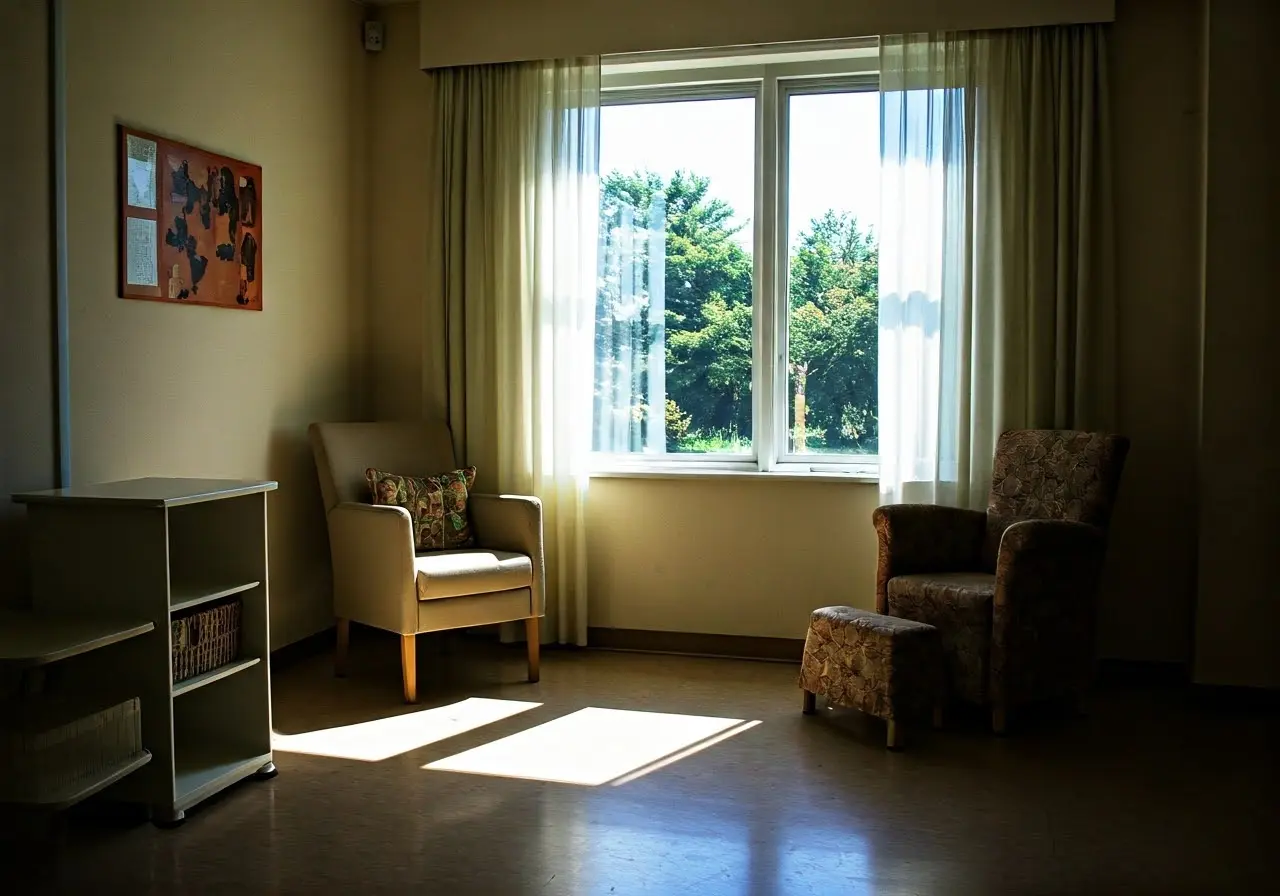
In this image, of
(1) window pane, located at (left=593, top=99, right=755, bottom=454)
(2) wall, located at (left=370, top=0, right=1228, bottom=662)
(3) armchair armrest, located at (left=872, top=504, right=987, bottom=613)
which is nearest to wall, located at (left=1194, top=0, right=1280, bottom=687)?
(2) wall, located at (left=370, top=0, right=1228, bottom=662)

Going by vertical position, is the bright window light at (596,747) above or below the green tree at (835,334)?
below

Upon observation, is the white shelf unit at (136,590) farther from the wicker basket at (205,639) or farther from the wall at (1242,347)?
the wall at (1242,347)

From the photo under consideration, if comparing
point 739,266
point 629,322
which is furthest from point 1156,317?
point 629,322

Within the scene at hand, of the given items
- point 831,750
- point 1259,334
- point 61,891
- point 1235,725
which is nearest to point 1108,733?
point 1235,725

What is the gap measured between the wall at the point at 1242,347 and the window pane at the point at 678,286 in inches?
71.8

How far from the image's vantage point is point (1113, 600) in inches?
173

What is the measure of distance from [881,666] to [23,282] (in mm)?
2825

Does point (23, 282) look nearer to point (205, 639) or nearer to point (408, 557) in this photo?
point (205, 639)

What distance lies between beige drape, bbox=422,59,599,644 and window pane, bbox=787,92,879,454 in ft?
2.95

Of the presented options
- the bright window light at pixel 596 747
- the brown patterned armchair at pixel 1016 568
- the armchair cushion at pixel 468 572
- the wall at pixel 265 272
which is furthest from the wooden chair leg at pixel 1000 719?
the wall at pixel 265 272

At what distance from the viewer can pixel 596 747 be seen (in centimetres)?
354

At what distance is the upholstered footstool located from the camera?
354 cm

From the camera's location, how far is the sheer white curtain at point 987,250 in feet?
14.1

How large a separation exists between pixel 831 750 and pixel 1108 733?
38.5 inches
